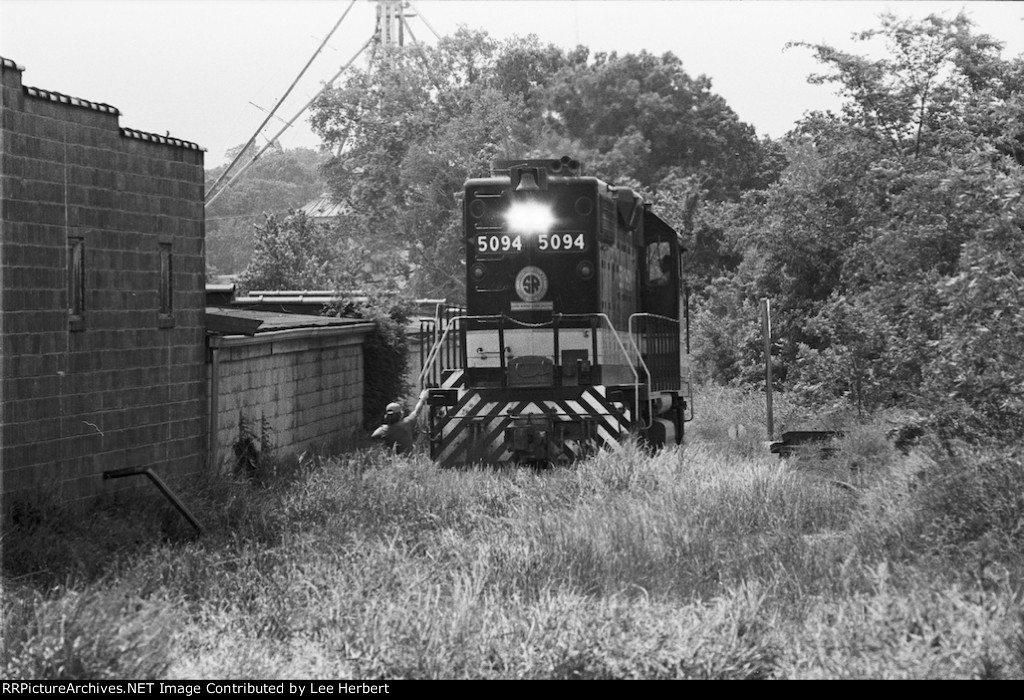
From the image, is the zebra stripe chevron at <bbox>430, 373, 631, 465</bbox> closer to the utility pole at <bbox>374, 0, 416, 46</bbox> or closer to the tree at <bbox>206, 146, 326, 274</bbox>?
the utility pole at <bbox>374, 0, 416, 46</bbox>

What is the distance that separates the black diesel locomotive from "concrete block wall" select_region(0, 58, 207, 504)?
2979 millimetres

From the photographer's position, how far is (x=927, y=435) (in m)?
12.5

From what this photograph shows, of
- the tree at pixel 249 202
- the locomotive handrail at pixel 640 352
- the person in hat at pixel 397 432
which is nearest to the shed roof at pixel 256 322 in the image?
the person in hat at pixel 397 432

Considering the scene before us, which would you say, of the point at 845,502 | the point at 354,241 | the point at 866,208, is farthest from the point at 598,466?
the point at 354,241

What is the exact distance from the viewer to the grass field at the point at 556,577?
6965 millimetres

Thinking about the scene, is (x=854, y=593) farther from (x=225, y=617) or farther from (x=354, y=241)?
(x=354, y=241)

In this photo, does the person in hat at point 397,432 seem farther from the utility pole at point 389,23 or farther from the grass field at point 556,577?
the utility pole at point 389,23

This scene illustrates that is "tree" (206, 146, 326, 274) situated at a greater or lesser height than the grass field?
greater

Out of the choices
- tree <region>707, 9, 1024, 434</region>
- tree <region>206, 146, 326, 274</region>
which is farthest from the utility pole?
tree <region>206, 146, 326, 274</region>

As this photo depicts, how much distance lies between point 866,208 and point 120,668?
17.8 m

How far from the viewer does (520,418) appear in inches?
592

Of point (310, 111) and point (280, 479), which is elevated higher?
point (310, 111)

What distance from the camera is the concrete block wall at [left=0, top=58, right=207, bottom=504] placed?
11.3 meters

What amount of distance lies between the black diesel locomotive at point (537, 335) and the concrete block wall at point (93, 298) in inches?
117
